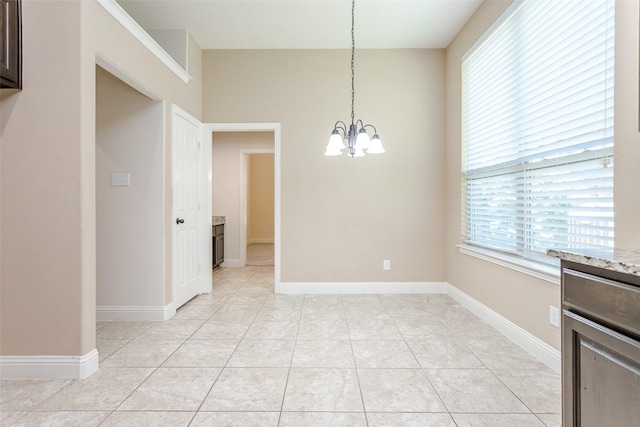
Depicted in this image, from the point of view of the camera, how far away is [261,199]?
945cm

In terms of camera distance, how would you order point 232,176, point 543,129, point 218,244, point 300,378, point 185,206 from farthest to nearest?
point 232,176
point 218,244
point 185,206
point 543,129
point 300,378

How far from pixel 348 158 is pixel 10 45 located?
2929 millimetres

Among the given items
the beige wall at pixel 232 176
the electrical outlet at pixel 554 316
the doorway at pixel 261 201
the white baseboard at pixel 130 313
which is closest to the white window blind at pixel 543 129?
the electrical outlet at pixel 554 316

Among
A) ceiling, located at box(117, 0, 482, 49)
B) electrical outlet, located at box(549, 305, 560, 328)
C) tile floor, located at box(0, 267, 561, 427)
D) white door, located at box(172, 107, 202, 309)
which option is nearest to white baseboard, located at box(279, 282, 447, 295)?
tile floor, located at box(0, 267, 561, 427)

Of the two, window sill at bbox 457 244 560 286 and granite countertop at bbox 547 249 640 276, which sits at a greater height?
granite countertop at bbox 547 249 640 276

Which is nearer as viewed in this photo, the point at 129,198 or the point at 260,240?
the point at 129,198

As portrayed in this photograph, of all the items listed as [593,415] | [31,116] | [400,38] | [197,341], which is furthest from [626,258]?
[400,38]

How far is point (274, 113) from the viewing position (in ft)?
12.4

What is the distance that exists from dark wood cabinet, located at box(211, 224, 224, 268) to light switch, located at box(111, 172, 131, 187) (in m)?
2.24

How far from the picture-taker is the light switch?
2.85 m

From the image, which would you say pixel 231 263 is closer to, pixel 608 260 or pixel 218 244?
pixel 218 244

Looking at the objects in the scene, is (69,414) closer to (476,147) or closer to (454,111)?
(476,147)

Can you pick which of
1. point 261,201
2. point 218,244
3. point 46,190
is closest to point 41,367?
point 46,190

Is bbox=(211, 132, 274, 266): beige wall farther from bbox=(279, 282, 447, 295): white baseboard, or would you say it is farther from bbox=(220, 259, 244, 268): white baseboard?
bbox=(279, 282, 447, 295): white baseboard
